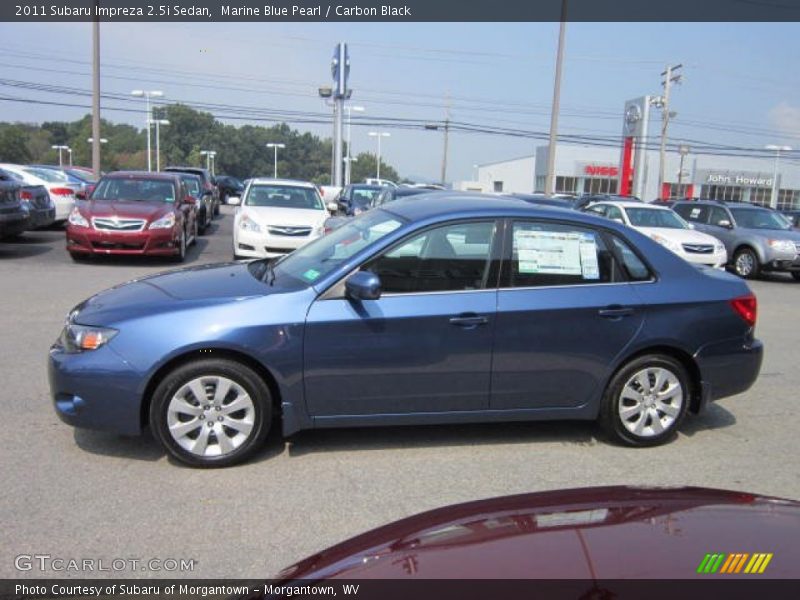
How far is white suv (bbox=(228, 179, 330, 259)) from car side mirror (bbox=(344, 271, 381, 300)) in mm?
8408

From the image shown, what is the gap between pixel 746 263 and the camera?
16531 millimetres

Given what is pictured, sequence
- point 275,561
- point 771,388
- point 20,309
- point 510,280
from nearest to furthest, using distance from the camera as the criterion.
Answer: point 275,561 → point 510,280 → point 771,388 → point 20,309

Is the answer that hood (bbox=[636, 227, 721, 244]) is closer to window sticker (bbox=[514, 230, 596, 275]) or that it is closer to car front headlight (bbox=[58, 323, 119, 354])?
window sticker (bbox=[514, 230, 596, 275])

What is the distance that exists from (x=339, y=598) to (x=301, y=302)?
2580 millimetres

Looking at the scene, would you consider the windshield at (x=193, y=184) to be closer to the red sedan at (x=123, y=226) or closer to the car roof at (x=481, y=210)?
the red sedan at (x=123, y=226)

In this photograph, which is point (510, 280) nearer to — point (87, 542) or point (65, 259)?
point (87, 542)

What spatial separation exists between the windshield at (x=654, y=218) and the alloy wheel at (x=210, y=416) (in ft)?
43.5

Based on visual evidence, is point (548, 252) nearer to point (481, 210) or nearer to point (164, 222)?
point (481, 210)

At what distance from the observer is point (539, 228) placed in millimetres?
4801

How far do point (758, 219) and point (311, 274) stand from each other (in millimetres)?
15917

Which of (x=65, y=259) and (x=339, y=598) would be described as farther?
(x=65, y=259)

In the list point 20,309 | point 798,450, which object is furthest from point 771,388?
point 20,309

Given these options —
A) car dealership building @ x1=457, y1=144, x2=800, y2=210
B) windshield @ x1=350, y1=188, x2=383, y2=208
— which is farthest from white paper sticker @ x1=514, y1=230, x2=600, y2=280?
car dealership building @ x1=457, y1=144, x2=800, y2=210

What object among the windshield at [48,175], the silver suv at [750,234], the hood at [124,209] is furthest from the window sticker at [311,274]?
the windshield at [48,175]
